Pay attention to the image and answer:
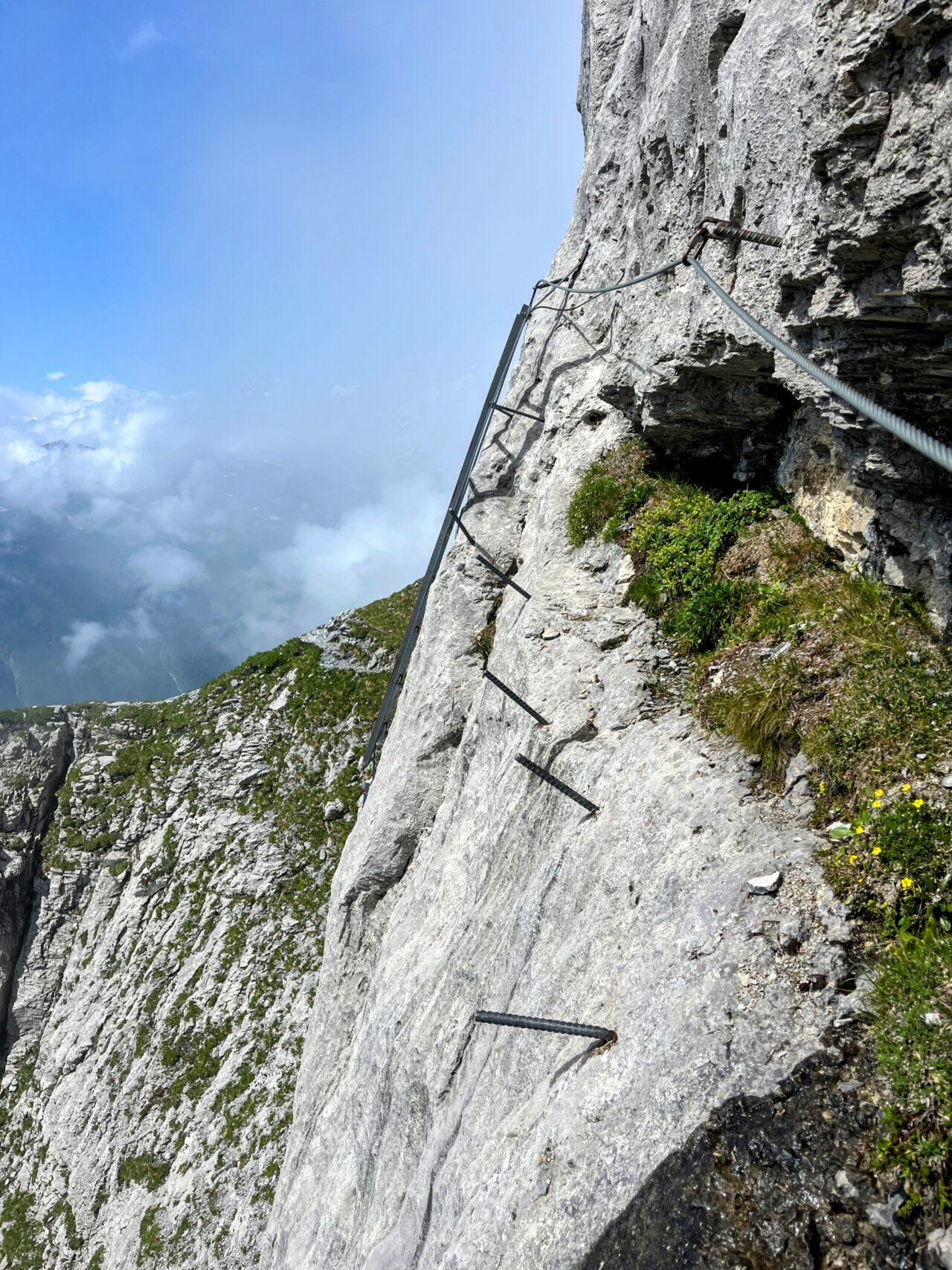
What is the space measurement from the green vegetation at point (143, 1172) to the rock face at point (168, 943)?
7cm

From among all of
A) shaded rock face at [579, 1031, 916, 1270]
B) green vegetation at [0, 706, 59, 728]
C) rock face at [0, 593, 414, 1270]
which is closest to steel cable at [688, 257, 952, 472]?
shaded rock face at [579, 1031, 916, 1270]

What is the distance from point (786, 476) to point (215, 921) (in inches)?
1176

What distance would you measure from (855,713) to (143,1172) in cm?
3070

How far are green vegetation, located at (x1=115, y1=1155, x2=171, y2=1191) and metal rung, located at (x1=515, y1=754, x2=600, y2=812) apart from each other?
25.2 meters

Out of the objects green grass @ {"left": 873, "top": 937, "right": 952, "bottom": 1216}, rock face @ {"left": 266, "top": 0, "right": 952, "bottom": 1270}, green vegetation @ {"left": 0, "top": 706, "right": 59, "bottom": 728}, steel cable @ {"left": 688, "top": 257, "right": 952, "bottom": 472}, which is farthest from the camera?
green vegetation @ {"left": 0, "top": 706, "right": 59, "bottom": 728}

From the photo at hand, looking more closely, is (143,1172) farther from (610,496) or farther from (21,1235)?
(610,496)

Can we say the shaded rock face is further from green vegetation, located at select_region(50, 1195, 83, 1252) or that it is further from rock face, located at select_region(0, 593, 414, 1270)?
green vegetation, located at select_region(50, 1195, 83, 1252)

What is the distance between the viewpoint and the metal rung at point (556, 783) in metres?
9.54

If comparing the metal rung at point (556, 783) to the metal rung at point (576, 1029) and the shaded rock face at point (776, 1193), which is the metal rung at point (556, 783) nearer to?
the metal rung at point (576, 1029)

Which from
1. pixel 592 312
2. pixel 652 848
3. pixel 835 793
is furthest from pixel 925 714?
pixel 592 312

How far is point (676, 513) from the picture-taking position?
13281mm

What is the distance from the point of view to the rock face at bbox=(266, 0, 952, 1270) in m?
5.68

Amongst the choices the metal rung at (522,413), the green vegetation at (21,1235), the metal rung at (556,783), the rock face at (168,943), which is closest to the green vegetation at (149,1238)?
the rock face at (168,943)

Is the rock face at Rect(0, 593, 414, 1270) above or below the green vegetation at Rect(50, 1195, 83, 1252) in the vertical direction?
above
